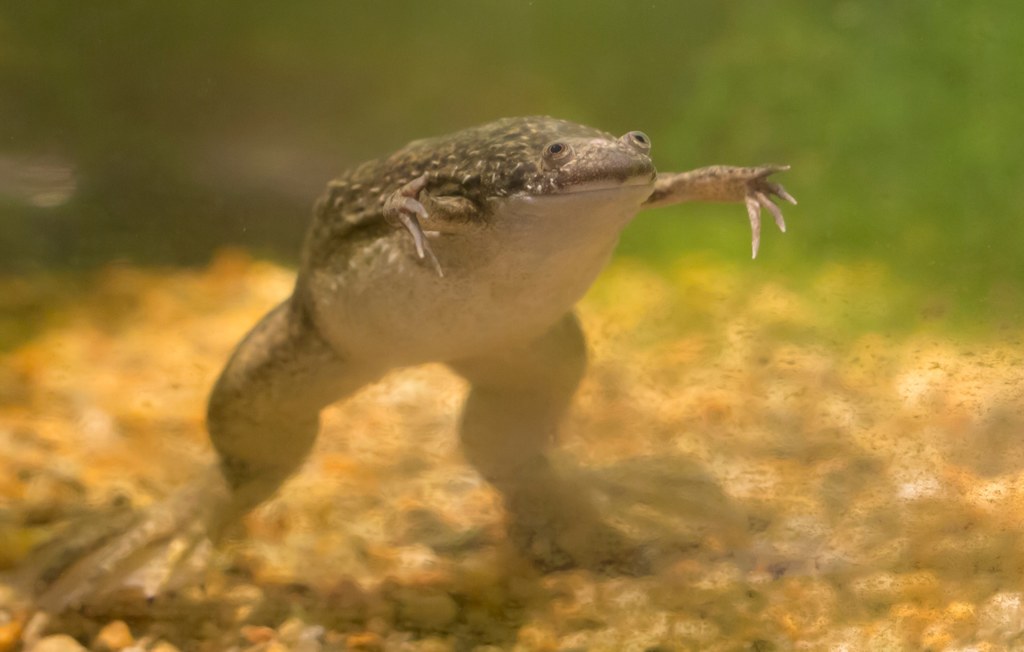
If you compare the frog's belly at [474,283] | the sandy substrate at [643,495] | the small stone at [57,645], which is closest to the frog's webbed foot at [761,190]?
the frog's belly at [474,283]

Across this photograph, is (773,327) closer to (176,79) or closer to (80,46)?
(176,79)

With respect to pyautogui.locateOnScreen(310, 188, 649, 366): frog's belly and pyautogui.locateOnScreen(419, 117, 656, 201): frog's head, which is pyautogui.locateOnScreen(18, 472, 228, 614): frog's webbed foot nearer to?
pyautogui.locateOnScreen(310, 188, 649, 366): frog's belly

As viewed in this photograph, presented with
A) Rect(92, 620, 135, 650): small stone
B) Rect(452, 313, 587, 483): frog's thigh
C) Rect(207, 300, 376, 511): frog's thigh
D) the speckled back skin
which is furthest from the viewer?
Rect(452, 313, 587, 483): frog's thigh

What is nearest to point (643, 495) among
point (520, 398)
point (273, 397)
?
point (520, 398)

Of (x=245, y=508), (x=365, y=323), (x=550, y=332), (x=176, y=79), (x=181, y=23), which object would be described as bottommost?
(x=245, y=508)

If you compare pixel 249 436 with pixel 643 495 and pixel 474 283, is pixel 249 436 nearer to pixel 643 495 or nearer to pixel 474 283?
pixel 474 283

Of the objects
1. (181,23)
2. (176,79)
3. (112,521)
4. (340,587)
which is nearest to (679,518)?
(340,587)

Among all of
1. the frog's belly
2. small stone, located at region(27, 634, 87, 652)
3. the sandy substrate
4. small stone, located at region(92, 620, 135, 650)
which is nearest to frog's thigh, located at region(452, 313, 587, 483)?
the sandy substrate
